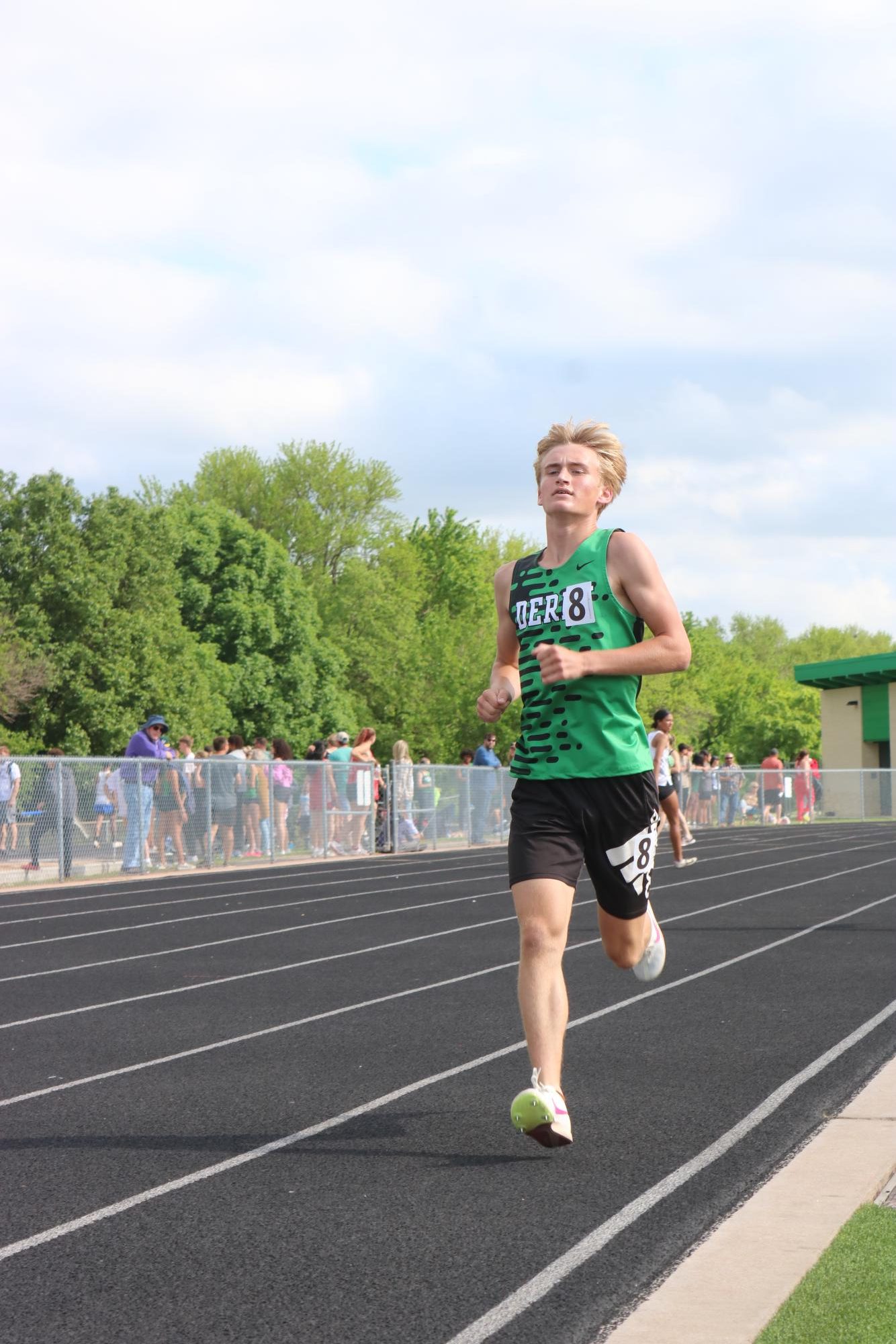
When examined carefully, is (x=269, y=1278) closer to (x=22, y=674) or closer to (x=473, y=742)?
(x=22, y=674)

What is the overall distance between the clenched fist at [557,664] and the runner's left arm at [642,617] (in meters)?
Answer: 0.02

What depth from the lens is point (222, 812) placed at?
20391 mm

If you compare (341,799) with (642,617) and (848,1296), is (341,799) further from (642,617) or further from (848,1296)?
(848,1296)

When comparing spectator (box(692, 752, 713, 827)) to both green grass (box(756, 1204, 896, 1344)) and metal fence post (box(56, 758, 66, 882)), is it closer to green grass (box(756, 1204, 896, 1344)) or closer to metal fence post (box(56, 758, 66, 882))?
metal fence post (box(56, 758, 66, 882))

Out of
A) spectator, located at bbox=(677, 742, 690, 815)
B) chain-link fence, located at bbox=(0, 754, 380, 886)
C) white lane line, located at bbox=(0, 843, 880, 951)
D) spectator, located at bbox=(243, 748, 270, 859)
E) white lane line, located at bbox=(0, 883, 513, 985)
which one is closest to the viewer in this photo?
white lane line, located at bbox=(0, 883, 513, 985)

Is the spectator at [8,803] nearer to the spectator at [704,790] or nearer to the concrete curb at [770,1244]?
the concrete curb at [770,1244]

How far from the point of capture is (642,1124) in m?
5.12

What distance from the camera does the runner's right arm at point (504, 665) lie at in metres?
4.89

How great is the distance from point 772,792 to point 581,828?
33231 millimetres

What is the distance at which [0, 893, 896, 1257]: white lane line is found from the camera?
11.7ft

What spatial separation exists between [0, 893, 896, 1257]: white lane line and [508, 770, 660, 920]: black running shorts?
0.89 metres

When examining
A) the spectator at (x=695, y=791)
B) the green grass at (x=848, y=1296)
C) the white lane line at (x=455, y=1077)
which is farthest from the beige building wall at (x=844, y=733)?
the green grass at (x=848, y=1296)

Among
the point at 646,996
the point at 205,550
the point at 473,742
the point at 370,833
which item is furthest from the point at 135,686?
the point at 646,996

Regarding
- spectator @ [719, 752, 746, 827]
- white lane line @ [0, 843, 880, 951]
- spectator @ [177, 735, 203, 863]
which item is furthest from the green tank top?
spectator @ [719, 752, 746, 827]
